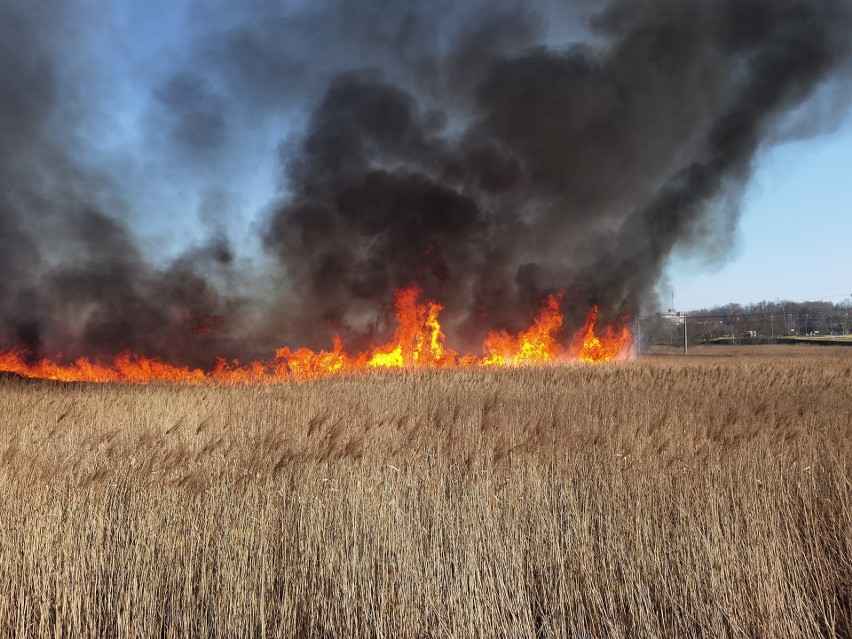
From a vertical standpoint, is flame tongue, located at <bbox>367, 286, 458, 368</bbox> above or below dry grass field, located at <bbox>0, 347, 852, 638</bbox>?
above

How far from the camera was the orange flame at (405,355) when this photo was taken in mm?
23172

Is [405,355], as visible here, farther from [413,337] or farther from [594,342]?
[594,342]

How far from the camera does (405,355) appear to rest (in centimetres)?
2628

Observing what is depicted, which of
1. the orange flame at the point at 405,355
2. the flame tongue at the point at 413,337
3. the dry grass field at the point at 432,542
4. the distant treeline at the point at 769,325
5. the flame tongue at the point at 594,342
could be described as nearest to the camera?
the dry grass field at the point at 432,542

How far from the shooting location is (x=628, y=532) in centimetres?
382

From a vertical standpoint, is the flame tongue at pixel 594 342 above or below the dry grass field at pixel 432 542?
above

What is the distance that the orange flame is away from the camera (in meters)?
23.2

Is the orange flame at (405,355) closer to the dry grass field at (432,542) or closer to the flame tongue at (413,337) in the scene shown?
the flame tongue at (413,337)

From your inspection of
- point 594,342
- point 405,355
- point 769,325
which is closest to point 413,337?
point 405,355

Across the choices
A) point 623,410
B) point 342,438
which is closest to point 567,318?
point 623,410

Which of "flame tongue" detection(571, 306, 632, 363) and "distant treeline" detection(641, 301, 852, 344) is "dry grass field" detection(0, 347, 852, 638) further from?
"distant treeline" detection(641, 301, 852, 344)

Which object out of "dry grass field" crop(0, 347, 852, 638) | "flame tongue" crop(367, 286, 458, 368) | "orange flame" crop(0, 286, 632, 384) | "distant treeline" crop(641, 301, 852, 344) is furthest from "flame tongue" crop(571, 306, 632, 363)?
"distant treeline" crop(641, 301, 852, 344)

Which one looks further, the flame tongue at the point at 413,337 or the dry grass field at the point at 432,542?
the flame tongue at the point at 413,337

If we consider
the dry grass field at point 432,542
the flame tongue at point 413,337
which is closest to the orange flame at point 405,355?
the flame tongue at point 413,337
